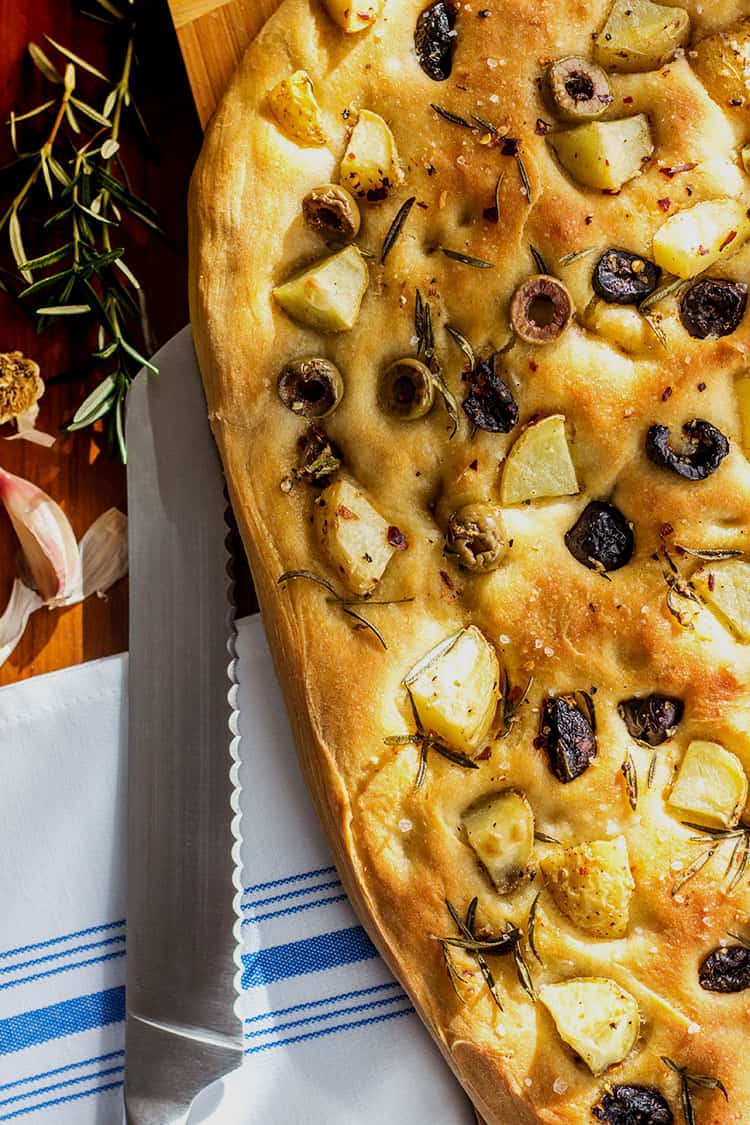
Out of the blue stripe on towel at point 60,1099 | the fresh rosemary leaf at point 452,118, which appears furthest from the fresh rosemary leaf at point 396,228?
the blue stripe on towel at point 60,1099

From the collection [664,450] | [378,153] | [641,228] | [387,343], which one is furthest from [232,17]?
[664,450]

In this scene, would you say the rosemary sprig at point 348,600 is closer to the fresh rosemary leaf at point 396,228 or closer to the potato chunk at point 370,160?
the fresh rosemary leaf at point 396,228

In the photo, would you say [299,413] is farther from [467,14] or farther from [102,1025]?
[102,1025]

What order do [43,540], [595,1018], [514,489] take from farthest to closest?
[43,540], [514,489], [595,1018]

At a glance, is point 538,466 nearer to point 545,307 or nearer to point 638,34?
point 545,307

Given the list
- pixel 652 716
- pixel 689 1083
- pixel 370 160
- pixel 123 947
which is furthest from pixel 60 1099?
pixel 370 160

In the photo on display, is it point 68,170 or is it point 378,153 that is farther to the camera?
point 68,170

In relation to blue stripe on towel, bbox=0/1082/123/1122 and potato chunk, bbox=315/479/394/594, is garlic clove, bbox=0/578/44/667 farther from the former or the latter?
blue stripe on towel, bbox=0/1082/123/1122
